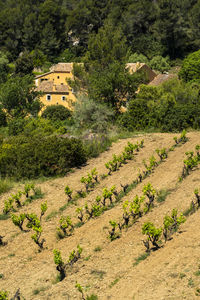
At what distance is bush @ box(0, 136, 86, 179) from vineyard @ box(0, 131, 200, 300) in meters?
0.71

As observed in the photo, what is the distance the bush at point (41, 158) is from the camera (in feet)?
49.6

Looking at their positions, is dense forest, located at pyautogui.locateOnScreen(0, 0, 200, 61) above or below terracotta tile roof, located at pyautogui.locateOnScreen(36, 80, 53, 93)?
above

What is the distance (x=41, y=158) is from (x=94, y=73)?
58.4 feet

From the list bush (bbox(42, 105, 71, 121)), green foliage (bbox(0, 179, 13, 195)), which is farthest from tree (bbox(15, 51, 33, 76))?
green foliage (bbox(0, 179, 13, 195))

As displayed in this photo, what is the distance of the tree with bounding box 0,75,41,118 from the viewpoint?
97.2 ft

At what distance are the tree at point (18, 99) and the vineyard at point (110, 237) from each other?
645 inches

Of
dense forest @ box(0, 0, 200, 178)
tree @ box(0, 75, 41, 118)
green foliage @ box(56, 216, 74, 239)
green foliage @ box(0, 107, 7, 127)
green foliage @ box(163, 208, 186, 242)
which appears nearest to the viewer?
green foliage @ box(163, 208, 186, 242)

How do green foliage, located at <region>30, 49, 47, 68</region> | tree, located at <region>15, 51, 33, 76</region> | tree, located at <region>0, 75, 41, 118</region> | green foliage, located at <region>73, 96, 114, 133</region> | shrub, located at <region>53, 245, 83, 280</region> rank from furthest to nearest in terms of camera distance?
green foliage, located at <region>30, 49, 47, 68</region>
tree, located at <region>15, 51, 33, 76</region>
tree, located at <region>0, 75, 41, 118</region>
green foliage, located at <region>73, 96, 114, 133</region>
shrub, located at <region>53, 245, 83, 280</region>

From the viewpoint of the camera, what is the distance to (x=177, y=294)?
254 inches

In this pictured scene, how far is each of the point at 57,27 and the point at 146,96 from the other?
54205 millimetres

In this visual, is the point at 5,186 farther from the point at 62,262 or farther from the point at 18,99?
the point at 18,99

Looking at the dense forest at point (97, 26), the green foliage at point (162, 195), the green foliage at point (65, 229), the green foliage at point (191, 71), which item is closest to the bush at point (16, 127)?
the green foliage at point (162, 195)

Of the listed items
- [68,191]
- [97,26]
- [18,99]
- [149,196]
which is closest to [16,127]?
[18,99]

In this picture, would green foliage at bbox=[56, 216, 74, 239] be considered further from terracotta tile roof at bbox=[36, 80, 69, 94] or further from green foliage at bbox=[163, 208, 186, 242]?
terracotta tile roof at bbox=[36, 80, 69, 94]
